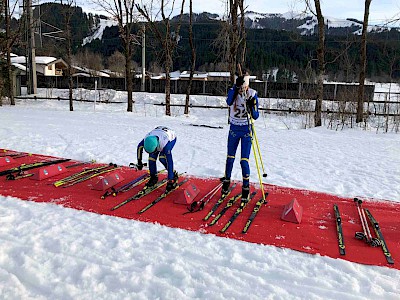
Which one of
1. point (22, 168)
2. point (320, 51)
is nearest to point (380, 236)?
point (22, 168)

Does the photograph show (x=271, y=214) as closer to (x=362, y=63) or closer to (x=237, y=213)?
(x=237, y=213)

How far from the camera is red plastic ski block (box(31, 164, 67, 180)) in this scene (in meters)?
6.30

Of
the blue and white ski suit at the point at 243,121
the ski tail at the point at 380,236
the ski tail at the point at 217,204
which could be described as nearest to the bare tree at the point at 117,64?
the ski tail at the point at 217,204

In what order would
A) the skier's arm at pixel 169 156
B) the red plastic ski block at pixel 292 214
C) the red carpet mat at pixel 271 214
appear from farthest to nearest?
1. the skier's arm at pixel 169 156
2. the red plastic ski block at pixel 292 214
3. the red carpet mat at pixel 271 214

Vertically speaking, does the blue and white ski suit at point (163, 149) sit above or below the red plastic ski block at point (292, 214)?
above

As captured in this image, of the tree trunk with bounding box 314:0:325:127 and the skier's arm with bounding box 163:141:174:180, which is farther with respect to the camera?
the tree trunk with bounding box 314:0:325:127

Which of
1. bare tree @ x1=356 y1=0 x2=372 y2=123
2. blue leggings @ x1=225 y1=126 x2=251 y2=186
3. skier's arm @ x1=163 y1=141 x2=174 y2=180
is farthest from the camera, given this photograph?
bare tree @ x1=356 y1=0 x2=372 y2=123

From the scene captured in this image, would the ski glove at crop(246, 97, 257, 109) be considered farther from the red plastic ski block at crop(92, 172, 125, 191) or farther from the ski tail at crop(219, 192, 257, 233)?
the red plastic ski block at crop(92, 172, 125, 191)

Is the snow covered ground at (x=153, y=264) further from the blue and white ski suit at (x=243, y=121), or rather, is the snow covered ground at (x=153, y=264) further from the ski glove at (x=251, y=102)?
the ski glove at (x=251, y=102)

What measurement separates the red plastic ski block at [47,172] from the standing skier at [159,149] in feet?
6.76

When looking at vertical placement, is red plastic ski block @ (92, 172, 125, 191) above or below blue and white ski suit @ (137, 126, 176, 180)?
below

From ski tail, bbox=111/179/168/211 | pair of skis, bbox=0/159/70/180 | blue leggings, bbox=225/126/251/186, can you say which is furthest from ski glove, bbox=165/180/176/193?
pair of skis, bbox=0/159/70/180

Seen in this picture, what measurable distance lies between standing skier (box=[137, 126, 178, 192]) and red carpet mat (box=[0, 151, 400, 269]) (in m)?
0.24

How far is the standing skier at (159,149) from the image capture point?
5254mm
